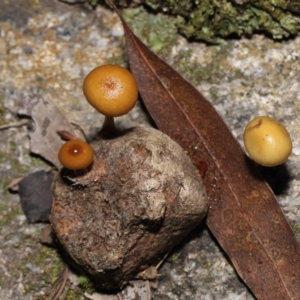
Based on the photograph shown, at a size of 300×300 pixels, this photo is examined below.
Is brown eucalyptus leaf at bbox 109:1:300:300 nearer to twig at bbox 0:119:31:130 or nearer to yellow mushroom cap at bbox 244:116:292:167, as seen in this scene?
yellow mushroom cap at bbox 244:116:292:167

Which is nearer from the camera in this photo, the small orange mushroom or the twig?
the small orange mushroom

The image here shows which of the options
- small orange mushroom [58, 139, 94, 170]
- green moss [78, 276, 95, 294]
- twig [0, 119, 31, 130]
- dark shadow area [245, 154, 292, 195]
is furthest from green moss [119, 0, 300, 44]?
green moss [78, 276, 95, 294]

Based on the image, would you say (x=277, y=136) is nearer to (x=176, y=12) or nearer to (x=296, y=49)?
(x=296, y=49)

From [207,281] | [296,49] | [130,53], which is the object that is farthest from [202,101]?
[207,281]

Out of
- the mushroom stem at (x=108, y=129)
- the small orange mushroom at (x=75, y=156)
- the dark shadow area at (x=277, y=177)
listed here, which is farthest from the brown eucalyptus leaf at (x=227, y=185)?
the small orange mushroom at (x=75, y=156)

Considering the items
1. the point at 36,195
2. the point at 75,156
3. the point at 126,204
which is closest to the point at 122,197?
the point at 126,204

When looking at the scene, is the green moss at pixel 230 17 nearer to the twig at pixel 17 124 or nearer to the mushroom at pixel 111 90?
the mushroom at pixel 111 90
